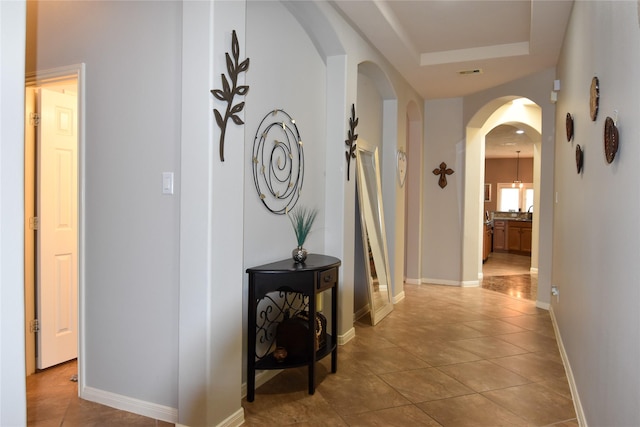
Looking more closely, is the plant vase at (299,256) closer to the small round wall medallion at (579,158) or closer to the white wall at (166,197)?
the white wall at (166,197)

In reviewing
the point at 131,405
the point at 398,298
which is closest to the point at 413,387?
the point at 131,405

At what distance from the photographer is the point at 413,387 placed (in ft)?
9.30

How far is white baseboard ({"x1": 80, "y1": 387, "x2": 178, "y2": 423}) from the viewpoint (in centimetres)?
230

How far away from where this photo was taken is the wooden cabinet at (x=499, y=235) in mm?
10867

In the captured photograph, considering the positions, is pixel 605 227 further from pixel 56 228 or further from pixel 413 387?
pixel 56 228

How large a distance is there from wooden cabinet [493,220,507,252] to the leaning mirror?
7049 mm

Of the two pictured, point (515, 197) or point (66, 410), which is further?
point (515, 197)

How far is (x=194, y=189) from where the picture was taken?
2.08 metres

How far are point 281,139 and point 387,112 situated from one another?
8.18ft

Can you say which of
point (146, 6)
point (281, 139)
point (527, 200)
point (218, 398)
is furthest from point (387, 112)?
point (527, 200)

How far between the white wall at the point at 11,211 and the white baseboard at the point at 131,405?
5.03 ft

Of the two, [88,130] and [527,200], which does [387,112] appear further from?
[527,200]

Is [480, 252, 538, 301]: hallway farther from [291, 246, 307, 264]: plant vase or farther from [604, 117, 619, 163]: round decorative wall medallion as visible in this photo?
[604, 117, 619, 163]: round decorative wall medallion

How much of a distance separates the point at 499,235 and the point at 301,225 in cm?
931
